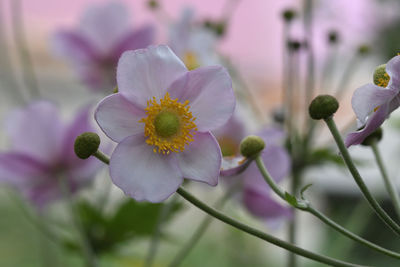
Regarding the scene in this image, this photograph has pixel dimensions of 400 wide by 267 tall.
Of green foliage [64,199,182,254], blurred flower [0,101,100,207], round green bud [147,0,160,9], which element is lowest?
green foliage [64,199,182,254]

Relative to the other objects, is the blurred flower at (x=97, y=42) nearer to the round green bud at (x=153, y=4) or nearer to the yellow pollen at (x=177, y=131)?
the round green bud at (x=153, y=4)

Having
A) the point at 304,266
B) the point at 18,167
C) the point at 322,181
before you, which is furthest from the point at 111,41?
the point at 322,181

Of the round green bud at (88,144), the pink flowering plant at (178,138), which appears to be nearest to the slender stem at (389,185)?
the pink flowering plant at (178,138)

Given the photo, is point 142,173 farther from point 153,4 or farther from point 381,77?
point 153,4

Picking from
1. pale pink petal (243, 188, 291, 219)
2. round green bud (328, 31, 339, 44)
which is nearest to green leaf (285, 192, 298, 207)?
pale pink petal (243, 188, 291, 219)

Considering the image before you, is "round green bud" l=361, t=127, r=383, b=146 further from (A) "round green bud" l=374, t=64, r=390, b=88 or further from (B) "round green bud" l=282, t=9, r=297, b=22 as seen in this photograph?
(B) "round green bud" l=282, t=9, r=297, b=22

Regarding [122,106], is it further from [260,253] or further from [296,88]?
[260,253]

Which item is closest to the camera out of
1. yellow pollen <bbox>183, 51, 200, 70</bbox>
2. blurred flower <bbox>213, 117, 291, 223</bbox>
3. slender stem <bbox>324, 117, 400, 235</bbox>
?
slender stem <bbox>324, 117, 400, 235</bbox>
